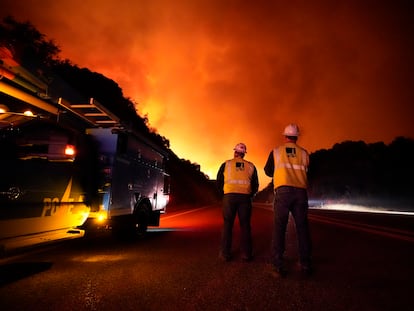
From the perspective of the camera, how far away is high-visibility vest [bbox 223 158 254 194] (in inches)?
239

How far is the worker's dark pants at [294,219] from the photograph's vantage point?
4.85m

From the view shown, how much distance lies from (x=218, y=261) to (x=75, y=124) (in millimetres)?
4043

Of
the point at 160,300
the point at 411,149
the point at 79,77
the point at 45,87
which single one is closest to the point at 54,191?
the point at 45,87

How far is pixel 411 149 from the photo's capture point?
79.9m

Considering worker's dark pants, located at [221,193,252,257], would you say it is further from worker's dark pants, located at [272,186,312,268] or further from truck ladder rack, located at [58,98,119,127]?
truck ladder rack, located at [58,98,119,127]

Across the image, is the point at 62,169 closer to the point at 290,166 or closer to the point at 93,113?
the point at 93,113

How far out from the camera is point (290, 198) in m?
4.95

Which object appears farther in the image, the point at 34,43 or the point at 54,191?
the point at 34,43

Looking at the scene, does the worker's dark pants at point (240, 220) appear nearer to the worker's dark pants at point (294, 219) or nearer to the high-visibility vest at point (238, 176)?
the high-visibility vest at point (238, 176)

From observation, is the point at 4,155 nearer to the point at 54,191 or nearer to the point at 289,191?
the point at 54,191

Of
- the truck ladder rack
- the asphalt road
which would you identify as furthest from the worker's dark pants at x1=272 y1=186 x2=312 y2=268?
the truck ladder rack

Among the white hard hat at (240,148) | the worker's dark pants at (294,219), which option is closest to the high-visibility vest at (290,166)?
the worker's dark pants at (294,219)

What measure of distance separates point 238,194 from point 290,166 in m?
1.34

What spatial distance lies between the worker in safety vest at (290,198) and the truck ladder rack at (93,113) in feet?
11.9
